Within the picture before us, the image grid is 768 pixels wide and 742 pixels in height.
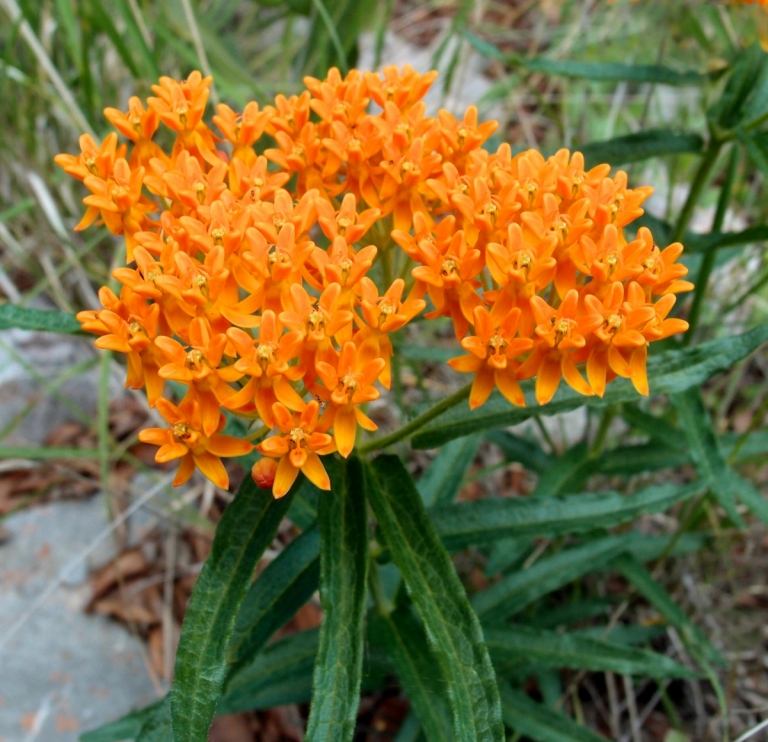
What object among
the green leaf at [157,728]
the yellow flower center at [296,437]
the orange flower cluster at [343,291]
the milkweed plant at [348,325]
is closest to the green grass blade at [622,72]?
the milkweed plant at [348,325]

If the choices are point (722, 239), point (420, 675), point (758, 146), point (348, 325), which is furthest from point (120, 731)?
point (758, 146)

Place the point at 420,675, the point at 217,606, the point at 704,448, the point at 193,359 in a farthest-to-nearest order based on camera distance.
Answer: the point at 704,448, the point at 420,675, the point at 217,606, the point at 193,359

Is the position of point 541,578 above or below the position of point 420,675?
above

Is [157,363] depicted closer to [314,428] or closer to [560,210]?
[314,428]

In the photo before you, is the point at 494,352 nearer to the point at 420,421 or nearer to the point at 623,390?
the point at 420,421

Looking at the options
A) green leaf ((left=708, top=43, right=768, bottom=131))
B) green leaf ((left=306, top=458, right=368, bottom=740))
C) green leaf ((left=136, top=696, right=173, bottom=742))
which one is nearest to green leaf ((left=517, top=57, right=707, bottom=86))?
green leaf ((left=708, top=43, right=768, bottom=131))

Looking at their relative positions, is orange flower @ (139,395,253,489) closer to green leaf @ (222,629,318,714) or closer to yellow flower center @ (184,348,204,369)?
yellow flower center @ (184,348,204,369)

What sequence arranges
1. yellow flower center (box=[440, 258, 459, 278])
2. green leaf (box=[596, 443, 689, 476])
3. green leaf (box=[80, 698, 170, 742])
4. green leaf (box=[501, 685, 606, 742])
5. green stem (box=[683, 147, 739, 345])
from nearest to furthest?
1. yellow flower center (box=[440, 258, 459, 278])
2. green leaf (box=[80, 698, 170, 742])
3. green leaf (box=[501, 685, 606, 742])
4. green stem (box=[683, 147, 739, 345])
5. green leaf (box=[596, 443, 689, 476])
